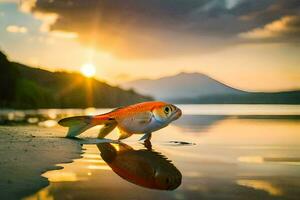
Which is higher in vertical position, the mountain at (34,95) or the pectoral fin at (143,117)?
the mountain at (34,95)

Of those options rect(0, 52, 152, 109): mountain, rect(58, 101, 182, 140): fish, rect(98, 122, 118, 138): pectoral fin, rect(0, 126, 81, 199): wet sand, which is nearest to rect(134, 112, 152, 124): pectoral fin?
rect(58, 101, 182, 140): fish

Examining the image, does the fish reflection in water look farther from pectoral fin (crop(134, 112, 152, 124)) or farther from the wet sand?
the wet sand

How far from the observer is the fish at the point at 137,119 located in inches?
466

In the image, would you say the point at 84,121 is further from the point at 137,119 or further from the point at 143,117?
the point at 143,117

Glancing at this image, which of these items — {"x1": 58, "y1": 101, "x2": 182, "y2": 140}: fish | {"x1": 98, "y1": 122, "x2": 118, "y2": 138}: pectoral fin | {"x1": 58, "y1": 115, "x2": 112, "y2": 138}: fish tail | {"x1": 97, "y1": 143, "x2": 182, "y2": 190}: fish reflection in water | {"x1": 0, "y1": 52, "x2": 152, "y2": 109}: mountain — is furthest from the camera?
{"x1": 0, "y1": 52, "x2": 152, "y2": 109}: mountain

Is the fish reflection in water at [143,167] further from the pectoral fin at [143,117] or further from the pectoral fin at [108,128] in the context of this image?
the pectoral fin at [108,128]

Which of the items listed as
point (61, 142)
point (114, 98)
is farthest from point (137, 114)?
point (114, 98)

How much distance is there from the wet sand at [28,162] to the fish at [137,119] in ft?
2.44

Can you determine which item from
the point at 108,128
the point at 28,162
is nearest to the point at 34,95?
the point at 108,128

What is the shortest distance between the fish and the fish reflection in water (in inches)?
32.4

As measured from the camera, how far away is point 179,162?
374 inches

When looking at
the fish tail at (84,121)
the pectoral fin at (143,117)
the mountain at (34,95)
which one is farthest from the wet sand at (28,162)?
the mountain at (34,95)

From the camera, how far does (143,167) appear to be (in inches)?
337

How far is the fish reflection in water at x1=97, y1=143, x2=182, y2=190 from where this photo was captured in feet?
22.5
